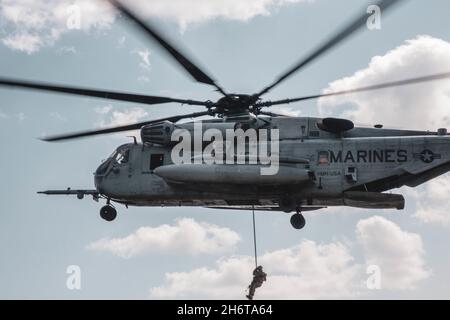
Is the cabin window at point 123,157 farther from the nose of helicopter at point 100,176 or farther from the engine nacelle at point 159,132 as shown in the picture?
the engine nacelle at point 159,132

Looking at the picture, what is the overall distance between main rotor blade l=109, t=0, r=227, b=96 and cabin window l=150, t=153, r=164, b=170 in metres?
3.93

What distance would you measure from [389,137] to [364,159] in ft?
4.11

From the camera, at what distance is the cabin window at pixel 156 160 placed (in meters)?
25.6

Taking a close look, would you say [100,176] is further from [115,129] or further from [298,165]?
[298,165]

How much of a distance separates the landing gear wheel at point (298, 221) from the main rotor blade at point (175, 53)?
16.6ft

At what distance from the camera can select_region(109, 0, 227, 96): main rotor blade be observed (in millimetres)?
17778

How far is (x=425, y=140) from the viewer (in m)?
23.5

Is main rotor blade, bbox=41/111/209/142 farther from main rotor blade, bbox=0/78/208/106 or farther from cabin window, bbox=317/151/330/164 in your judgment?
cabin window, bbox=317/151/330/164

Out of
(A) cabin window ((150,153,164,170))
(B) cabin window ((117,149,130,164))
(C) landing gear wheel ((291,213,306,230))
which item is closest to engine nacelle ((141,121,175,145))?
(A) cabin window ((150,153,164,170))

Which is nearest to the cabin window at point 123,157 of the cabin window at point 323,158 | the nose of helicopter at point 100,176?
the nose of helicopter at point 100,176

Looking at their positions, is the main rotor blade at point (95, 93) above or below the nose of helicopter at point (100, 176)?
above

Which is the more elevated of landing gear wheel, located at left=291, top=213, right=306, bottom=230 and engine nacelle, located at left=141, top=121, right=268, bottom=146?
engine nacelle, located at left=141, top=121, right=268, bottom=146

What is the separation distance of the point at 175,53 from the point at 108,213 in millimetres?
8651
